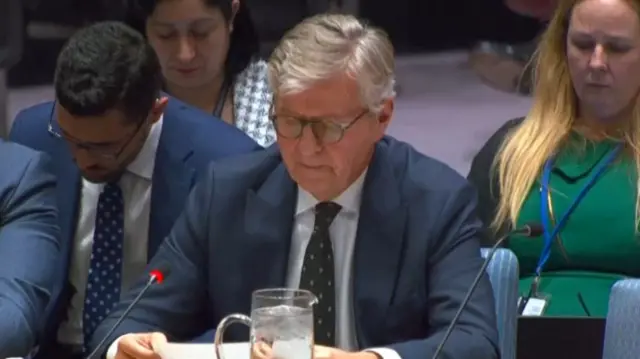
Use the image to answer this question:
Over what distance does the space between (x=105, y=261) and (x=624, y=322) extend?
3.65ft

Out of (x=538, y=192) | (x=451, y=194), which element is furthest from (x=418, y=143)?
(x=451, y=194)

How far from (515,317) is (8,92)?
244 centimetres

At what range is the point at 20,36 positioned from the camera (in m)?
4.44

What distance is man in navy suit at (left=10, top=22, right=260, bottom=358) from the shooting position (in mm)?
2799

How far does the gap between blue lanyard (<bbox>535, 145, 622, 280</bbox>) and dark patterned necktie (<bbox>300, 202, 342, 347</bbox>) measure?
0.88 metres

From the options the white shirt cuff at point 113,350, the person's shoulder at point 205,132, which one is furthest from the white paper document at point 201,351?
the person's shoulder at point 205,132

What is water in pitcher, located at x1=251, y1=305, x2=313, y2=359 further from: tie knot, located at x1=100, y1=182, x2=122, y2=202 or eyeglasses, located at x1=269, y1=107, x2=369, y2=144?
tie knot, located at x1=100, y1=182, x2=122, y2=202

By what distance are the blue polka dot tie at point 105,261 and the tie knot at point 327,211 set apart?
Result: 0.69 meters

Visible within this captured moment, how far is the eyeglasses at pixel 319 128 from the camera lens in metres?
2.26

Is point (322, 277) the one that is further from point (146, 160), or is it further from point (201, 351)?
point (146, 160)

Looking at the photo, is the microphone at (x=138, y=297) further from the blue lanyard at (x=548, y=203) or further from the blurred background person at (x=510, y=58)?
the blurred background person at (x=510, y=58)

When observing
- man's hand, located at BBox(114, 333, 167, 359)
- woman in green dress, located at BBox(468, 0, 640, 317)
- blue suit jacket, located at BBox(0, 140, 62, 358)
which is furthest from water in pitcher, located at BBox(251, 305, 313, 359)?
woman in green dress, located at BBox(468, 0, 640, 317)

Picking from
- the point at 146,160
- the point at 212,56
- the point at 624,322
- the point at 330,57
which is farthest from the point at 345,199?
the point at 212,56

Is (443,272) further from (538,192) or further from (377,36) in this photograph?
(538,192)
